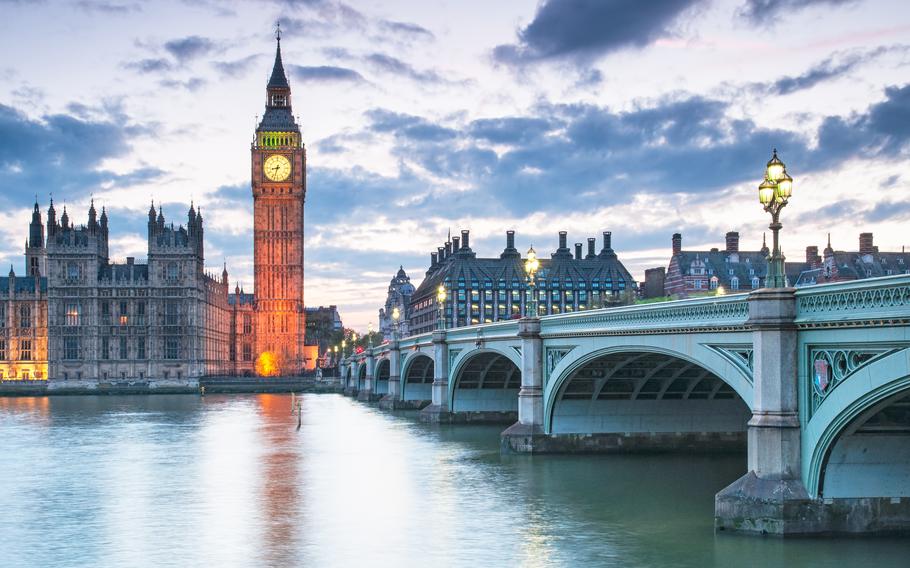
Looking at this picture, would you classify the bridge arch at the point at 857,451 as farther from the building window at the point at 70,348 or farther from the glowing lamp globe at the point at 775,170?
the building window at the point at 70,348

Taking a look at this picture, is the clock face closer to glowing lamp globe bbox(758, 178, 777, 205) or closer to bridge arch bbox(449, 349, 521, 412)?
bridge arch bbox(449, 349, 521, 412)

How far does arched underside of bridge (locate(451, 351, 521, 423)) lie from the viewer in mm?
75188

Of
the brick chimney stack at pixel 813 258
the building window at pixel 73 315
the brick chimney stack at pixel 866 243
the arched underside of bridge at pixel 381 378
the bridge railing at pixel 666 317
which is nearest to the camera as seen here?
the bridge railing at pixel 666 317

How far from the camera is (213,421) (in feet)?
278

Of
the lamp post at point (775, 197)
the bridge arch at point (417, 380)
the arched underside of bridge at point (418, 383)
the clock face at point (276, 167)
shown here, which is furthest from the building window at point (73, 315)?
the lamp post at point (775, 197)

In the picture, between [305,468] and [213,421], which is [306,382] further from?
[305,468]

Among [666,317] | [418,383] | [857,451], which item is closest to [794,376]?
[857,451]

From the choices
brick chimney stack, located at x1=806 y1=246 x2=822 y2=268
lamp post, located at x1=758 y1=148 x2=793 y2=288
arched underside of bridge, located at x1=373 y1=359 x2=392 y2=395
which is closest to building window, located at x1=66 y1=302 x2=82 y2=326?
arched underside of bridge, located at x1=373 y1=359 x2=392 y2=395

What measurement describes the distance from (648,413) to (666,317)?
55.7ft

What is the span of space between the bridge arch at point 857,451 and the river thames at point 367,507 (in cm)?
128

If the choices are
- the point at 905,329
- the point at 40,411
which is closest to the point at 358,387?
the point at 40,411

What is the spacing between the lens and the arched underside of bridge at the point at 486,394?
75188 mm

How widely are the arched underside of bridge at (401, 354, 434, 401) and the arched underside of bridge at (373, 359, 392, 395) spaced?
17.4 meters

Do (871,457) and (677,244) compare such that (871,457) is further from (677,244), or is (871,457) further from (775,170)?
(677,244)
